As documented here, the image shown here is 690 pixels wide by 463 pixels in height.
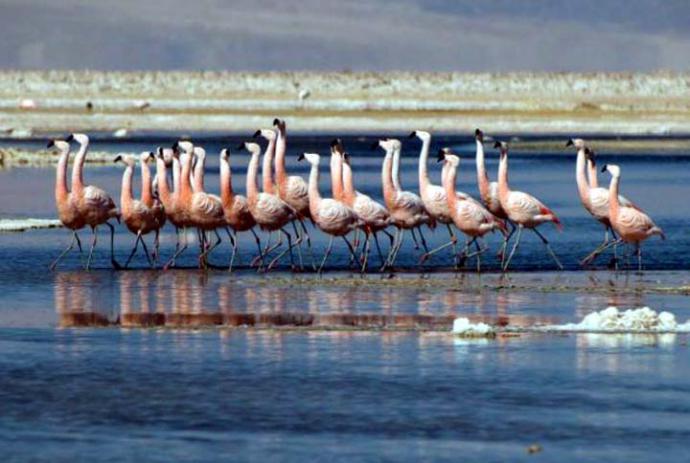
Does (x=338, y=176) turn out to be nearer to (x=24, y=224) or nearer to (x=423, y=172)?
(x=423, y=172)

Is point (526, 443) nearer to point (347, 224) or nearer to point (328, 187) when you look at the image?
point (347, 224)

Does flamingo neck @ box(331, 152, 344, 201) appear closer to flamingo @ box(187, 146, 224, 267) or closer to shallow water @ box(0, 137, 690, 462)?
shallow water @ box(0, 137, 690, 462)

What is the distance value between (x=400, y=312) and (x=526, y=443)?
511 cm

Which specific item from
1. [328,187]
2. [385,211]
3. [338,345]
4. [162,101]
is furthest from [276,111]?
[338,345]

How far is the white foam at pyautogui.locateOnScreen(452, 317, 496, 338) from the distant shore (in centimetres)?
4303

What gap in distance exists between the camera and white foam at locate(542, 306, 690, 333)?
46.7 ft

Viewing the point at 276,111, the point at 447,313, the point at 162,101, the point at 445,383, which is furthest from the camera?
the point at 162,101

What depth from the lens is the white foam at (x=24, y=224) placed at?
23.5m

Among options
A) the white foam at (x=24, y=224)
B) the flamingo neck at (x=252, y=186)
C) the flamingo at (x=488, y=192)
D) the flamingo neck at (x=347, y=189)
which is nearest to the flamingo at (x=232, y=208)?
the flamingo neck at (x=252, y=186)

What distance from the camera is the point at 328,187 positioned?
31234mm

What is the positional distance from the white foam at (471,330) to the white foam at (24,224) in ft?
34.2

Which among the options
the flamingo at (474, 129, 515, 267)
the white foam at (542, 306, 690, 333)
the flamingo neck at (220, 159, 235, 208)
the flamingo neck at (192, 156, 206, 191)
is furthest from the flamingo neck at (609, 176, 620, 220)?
the white foam at (542, 306, 690, 333)

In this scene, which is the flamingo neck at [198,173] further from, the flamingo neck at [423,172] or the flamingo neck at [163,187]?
the flamingo neck at [423,172]

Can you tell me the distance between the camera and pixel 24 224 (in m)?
23.9
